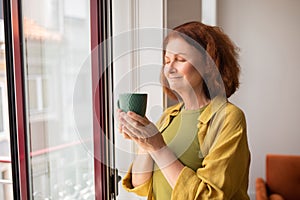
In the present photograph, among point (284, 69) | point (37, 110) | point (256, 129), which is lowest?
point (256, 129)

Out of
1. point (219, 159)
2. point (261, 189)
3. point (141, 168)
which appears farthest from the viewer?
point (261, 189)

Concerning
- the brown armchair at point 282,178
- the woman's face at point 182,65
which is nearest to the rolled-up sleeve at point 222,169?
the woman's face at point 182,65

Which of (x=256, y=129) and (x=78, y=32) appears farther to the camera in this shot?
(x=256, y=129)

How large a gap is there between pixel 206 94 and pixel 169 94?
4.2 inches

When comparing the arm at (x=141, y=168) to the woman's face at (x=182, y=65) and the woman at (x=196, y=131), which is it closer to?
the woman at (x=196, y=131)

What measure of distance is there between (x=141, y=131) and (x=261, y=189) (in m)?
0.97

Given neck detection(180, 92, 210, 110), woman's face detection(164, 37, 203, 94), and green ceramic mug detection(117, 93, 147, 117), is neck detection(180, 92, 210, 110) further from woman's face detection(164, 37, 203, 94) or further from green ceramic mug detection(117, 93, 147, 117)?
green ceramic mug detection(117, 93, 147, 117)

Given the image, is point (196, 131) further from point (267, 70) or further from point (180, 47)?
point (267, 70)

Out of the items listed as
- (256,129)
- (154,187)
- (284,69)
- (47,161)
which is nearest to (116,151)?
(154,187)

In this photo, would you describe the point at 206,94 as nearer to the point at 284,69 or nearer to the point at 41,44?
the point at 41,44

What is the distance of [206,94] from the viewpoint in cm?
78

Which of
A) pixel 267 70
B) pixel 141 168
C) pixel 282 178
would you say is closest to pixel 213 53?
pixel 141 168

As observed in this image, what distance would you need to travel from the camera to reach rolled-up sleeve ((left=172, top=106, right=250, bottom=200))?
2.32 ft

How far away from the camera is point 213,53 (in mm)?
748
